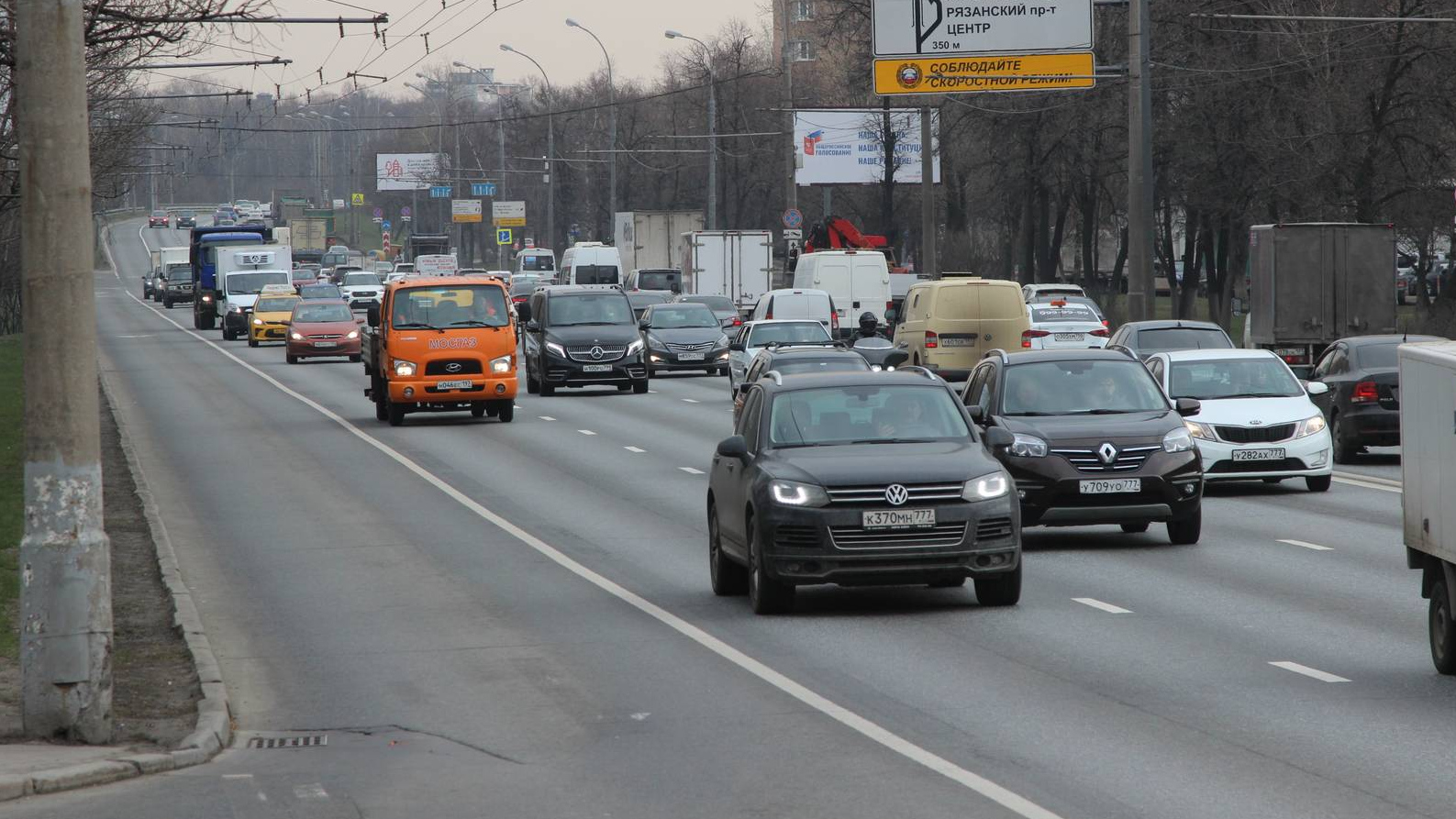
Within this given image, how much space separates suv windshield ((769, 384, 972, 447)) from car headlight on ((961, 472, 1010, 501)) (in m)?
0.85

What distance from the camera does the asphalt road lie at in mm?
7887

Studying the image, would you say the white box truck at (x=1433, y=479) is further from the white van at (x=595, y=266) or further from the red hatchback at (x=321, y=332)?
the white van at (x=595, y=266)

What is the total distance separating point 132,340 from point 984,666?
57.7 metres

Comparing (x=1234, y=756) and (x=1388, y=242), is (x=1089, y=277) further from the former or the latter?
(x=1234, y=756)

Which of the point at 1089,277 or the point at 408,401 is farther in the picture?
the point at 1089,277

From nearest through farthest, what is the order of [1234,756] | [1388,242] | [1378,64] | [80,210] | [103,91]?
[1234,756], [80,210], [103,91], [1388,242], [1378,64]

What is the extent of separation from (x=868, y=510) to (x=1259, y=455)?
882 centimetres

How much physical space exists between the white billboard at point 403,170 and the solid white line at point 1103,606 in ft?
426

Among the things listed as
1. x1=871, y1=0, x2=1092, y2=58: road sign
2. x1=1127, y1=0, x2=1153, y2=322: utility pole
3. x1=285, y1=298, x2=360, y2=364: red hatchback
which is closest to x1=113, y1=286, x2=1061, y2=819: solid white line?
x1=1127, y1=0, x2=1153, y2=322: utility pole

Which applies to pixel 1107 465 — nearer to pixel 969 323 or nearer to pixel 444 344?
pixel 444 344

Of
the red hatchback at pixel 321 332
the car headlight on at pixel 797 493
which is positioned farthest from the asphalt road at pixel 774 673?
the red hatchback at pixel 321 332

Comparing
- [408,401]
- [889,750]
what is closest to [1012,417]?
[889,750]

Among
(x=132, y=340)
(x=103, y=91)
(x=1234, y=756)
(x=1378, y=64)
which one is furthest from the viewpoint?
(x=132, y=340)

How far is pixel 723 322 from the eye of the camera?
5153 cm
